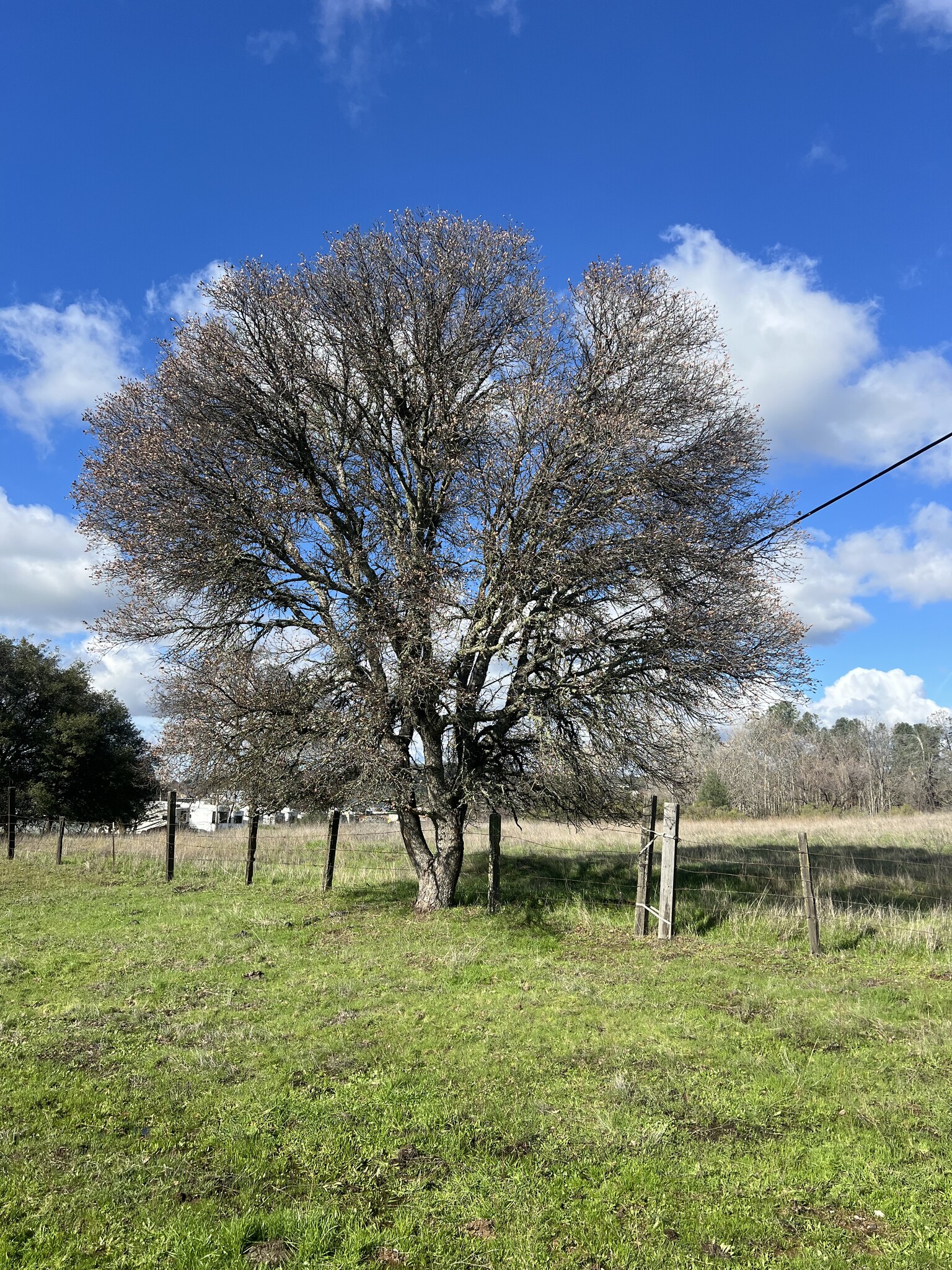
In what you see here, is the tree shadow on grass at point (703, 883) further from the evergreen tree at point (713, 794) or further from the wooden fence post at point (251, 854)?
the evergreen tree at point (713, 794)

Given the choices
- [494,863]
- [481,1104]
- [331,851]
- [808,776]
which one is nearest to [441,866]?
[494,863]

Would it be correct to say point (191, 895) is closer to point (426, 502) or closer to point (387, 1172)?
point (426, 502)

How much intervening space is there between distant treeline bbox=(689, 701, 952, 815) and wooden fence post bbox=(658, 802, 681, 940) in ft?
169

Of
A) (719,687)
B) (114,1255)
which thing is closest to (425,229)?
(719,687)

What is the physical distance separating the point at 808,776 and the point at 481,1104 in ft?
243

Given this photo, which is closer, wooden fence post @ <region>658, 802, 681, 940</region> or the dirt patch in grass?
the dirt patch in grass

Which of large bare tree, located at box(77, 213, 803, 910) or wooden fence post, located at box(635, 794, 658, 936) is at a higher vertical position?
large bare tree, located at box(77, 213, 803, 910)

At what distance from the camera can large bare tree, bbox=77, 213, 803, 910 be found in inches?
474

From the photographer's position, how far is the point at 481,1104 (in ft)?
19.7

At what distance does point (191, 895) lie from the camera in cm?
1617

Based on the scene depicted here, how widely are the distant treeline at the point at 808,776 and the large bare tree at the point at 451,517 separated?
51.3 m

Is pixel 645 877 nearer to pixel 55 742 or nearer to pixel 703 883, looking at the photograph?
pixel 703 883

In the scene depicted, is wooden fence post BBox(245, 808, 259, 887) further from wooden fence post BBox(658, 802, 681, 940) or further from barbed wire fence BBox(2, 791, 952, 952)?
wooden fence post BBox(658, 802, 681, 940)

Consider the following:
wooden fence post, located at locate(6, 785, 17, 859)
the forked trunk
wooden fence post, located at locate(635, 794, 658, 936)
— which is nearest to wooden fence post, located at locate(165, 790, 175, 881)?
wooden fence post, located at locate(6, 785, 17, 859)
